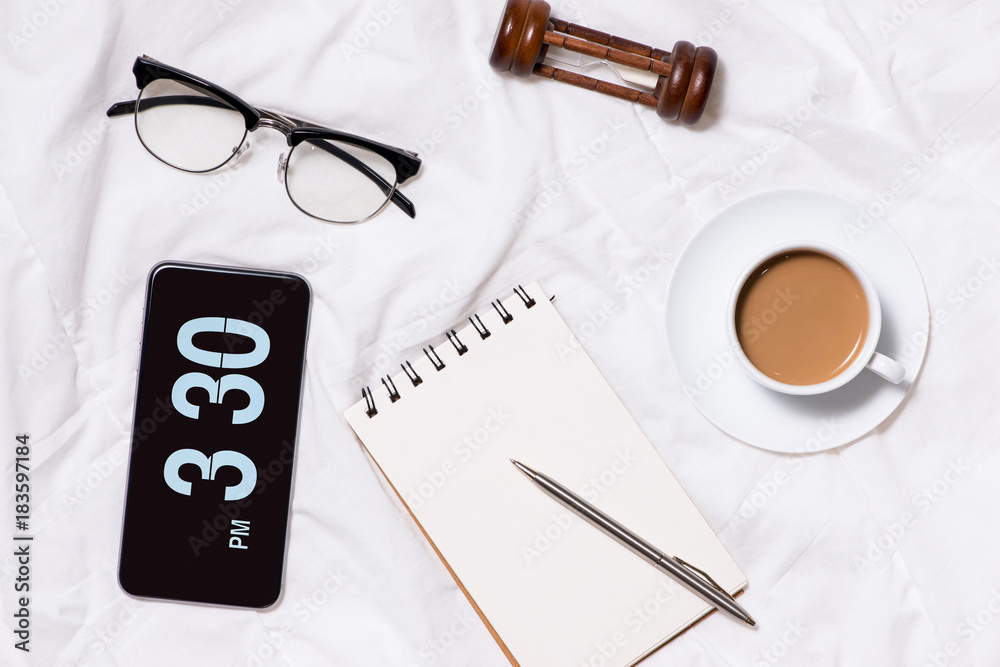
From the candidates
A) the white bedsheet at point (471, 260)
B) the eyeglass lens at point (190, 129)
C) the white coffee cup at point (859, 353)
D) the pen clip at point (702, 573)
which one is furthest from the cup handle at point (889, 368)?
the eyeglass lens at point (190, 129)

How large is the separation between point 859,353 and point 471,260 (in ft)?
1.24

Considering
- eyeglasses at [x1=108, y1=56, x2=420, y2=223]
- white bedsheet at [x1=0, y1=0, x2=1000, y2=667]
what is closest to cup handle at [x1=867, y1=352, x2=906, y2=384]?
white bedsheet at [x1=0, y1=0, x2=1000, y2=667]

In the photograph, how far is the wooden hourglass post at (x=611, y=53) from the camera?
0.65 meters

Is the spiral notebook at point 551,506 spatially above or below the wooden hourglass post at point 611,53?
below

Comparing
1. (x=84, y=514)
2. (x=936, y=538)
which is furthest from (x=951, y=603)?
(x=84, y=514)

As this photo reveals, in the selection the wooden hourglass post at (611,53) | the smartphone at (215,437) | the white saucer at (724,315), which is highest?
the wooden hourglass post at (611,53)

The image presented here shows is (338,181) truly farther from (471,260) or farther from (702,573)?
(702,573)

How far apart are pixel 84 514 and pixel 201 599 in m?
0.16

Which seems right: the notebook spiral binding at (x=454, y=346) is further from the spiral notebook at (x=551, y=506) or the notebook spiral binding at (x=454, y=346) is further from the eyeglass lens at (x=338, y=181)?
the eyeglass lens at (x=338, y=181)

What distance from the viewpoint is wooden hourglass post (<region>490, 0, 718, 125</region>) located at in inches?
25.4

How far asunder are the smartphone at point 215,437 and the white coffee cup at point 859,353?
0.43 metres

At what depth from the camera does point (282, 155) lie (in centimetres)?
71

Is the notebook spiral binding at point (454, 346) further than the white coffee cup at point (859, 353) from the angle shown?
Yes

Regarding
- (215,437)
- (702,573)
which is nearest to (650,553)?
(702,573)
